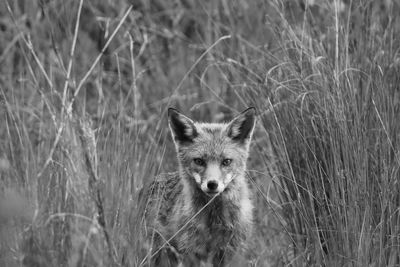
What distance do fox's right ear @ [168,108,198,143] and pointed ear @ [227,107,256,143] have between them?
27cm

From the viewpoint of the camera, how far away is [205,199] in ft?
16.5

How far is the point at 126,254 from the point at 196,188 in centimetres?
117

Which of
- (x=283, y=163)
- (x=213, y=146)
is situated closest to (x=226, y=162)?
(x=213, y=146)

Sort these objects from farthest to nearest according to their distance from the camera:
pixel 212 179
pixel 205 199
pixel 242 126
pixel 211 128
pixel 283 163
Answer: pixel 211 128, pixel 242 126, pixel 205 199, pixel 212 179, pixel 283 163

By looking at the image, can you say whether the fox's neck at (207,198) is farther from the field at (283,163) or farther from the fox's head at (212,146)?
the field at (283,163)

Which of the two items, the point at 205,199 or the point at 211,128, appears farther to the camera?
the point at 211,128

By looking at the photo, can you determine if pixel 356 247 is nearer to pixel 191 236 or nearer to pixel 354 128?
pixel 354 128

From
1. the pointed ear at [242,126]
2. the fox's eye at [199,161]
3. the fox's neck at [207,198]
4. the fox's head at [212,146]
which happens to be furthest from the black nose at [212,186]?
the pointed ear at [242,126]

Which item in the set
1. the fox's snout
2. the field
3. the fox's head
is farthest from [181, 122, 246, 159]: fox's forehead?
the field

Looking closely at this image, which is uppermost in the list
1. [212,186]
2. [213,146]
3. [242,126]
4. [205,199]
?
[242,126]

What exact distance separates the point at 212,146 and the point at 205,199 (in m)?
0.39

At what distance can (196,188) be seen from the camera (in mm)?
5039

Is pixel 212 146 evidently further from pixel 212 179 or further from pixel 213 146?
pixel 212 179

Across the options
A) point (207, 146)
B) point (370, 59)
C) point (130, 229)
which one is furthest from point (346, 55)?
point (130, 229)
